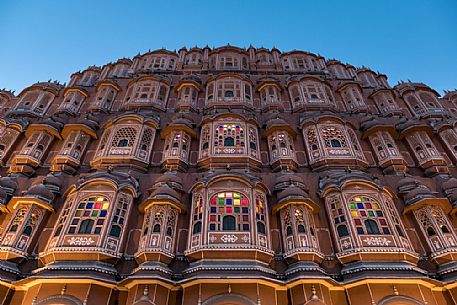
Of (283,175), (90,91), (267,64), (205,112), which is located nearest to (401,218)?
(283,175)

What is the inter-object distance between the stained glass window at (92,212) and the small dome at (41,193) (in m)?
2.00

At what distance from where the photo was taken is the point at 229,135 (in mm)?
21844

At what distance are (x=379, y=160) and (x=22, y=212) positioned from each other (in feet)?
68.9

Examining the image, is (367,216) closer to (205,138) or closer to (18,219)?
(205,138)

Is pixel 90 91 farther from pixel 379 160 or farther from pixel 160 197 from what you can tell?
pixel 379 160

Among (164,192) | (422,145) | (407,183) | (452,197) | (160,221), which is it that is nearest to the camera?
(160,221)

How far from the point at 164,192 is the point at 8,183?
9.21 meters

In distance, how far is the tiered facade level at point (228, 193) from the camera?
46.5 feet

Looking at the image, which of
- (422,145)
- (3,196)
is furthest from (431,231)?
(3,196)

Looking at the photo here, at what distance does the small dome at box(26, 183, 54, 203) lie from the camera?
1745 cm

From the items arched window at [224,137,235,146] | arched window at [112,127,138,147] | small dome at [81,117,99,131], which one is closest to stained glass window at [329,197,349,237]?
arched window at [224,137,235,146]

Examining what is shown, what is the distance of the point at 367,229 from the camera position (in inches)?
635

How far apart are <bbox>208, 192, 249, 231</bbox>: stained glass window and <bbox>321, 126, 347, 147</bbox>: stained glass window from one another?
7.77m

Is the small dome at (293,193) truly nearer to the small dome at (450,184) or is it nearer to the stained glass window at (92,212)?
the small dome at (450,184)
